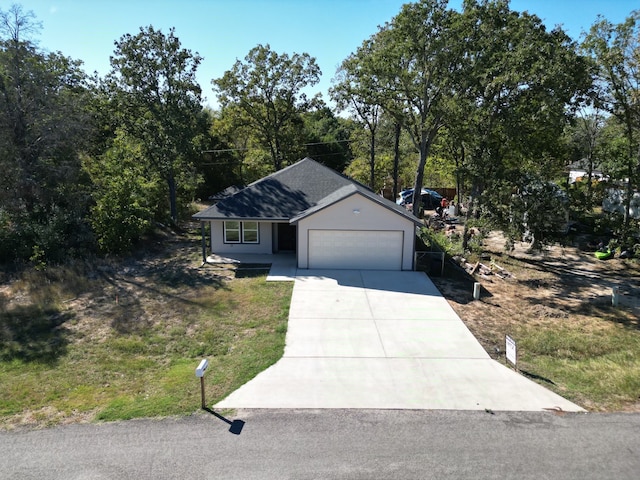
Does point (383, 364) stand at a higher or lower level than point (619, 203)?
lower

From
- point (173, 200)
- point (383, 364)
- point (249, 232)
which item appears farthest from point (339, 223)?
point (173, 200)

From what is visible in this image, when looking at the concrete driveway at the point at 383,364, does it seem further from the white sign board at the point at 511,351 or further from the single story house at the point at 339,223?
the single story house at the point at 339,223

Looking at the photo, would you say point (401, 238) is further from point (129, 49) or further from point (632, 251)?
point (129, 49)

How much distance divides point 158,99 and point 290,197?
12945 mm

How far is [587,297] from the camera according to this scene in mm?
16641

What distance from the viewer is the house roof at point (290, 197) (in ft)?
64.4

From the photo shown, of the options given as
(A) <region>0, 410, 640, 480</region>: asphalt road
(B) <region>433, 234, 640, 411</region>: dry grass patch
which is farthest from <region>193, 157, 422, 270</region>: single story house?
(A) <region>0, 410, 640, 480</region>: asphalt road

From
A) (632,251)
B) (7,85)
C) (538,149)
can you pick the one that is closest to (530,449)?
(632,251)

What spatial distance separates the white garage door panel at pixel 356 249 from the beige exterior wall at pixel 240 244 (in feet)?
10.7

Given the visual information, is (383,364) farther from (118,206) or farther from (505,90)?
(118,206)

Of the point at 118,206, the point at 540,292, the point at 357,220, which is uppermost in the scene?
the point at 118,206

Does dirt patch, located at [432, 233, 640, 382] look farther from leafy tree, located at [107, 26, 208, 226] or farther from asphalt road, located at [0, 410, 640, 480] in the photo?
leafy tree, located at [107, 26, 208, 226]

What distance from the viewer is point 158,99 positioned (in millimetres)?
27281

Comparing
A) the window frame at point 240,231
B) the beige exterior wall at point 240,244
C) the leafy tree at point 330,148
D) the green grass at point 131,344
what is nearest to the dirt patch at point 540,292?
the green grass at point 131,344
